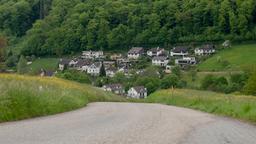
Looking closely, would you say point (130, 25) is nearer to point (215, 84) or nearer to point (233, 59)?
point (233, 59)

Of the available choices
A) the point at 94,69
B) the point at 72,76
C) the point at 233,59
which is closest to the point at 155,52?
the point at 94,69

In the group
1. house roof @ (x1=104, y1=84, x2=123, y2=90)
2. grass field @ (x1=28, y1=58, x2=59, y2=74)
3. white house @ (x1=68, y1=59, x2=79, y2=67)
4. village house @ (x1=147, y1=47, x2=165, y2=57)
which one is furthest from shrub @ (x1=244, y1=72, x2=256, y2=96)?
white house @ (x1=68, y1=59, x2=79, y2=67)

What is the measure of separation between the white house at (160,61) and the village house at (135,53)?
5.18 metres

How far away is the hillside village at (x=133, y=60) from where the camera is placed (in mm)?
141125

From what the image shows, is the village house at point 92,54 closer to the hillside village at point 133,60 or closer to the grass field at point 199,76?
the hillside village at point 133,60

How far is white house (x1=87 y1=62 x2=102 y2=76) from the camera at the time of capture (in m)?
141

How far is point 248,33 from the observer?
154 metres

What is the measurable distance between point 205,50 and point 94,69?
32.2 m

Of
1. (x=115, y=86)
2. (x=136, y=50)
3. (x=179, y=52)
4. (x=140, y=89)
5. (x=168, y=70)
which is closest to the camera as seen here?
(x=140, y=89)

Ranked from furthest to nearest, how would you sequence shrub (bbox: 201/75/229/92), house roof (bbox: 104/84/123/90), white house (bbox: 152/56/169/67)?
white house (bbox: 152/56/169/67) < house roof (bbox: 104/84/123/90) < shrub (bbox: 201/75/229/92)

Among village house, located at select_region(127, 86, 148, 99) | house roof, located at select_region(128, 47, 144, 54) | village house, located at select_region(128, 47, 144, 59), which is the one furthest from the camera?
house roof, located at select_region(128, 47, 144, 54)

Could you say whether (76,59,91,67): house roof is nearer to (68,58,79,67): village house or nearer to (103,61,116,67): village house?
(68,58,79,67): village house

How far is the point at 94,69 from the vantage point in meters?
147

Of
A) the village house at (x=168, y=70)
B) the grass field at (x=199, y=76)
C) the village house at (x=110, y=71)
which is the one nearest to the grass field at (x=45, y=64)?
the village house at (x=110, y=71)
